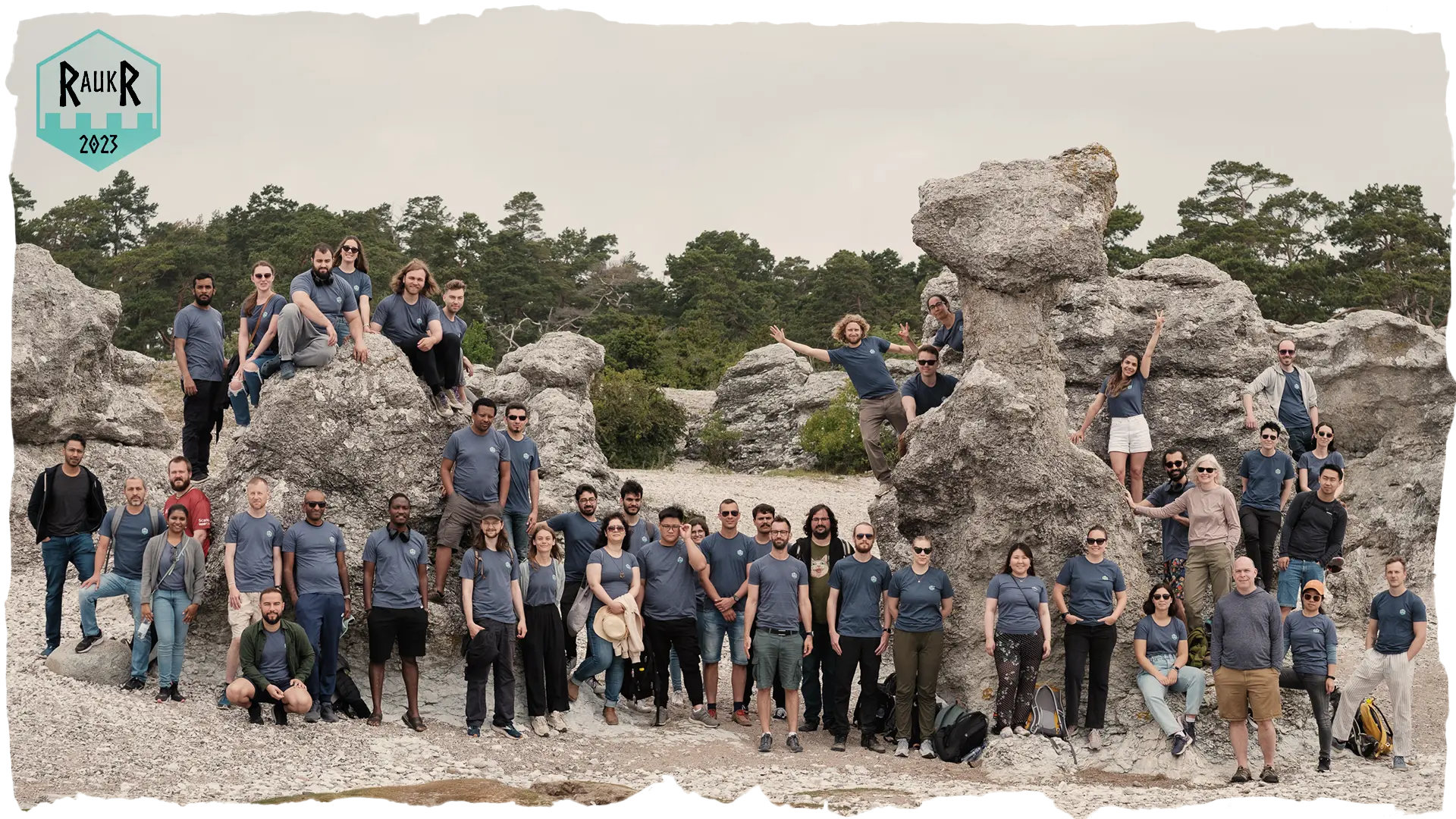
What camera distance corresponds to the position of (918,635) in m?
13.2

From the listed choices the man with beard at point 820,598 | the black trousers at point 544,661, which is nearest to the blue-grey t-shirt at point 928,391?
the man with beard at point 820,598

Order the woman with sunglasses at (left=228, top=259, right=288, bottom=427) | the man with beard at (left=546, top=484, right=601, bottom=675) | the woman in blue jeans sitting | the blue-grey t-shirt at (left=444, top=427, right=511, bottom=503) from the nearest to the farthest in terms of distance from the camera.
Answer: the woman in blue jeans sitting
the blue-grey t-shirt at (left=444, top=427, right=511, bottom=503)
the man with beard at (left=546, top=484, right=601, bottom=675)
the woman with sunglasses at (left=228, top=259, right=288, bottom=427)

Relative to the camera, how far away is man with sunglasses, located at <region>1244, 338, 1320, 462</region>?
1609 centimetres

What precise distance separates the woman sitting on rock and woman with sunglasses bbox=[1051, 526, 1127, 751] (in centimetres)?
26

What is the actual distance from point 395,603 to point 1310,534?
871 centimetres

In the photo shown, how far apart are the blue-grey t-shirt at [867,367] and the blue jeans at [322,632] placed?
18.2 feet

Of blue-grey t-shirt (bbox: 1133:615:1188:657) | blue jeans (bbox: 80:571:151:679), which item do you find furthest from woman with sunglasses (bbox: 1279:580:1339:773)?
blue jeans (bbox: 80:571:151:679)

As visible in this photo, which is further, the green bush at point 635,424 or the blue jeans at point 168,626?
the green bush at point 635,424

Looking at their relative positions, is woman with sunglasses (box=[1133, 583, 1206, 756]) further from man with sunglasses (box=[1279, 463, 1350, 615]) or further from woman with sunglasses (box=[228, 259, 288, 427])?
woman with sunglasses (box=[228, 259, 288, 427])

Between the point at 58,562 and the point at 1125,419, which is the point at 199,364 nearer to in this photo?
the point at 58,562

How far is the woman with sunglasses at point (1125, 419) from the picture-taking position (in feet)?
50.3

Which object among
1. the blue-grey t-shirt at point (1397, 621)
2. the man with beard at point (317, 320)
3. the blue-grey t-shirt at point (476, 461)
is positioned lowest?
the blue-grey t-shirt at point (1397, 621)

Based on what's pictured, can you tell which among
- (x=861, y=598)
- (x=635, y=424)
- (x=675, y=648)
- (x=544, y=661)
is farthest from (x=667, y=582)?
(x=635, y=424)

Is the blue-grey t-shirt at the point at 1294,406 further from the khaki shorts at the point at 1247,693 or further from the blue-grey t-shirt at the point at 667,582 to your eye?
the blue-grey t-shirt at the point at 667,582
